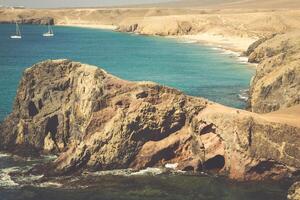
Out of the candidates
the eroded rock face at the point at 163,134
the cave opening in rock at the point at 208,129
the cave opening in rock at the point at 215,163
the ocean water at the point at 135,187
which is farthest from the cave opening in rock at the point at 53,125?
the cave opening in rock at the point at 215,163

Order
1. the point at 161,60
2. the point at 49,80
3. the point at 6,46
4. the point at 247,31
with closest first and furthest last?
the point at 49,80 < the point at 161,60 < the point at 6,46 < the point at 247,31

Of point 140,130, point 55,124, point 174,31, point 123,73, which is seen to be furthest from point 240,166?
point 174,31

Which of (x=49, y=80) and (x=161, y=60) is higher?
(x=49, y=80)

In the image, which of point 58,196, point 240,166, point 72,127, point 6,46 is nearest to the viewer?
point 58,196

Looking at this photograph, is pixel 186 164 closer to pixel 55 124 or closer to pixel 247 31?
pixel 55 124

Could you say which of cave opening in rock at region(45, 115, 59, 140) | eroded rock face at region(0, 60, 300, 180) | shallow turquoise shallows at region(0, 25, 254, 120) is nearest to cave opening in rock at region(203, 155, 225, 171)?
eroded rock face at region(0, 60, 300, 180)

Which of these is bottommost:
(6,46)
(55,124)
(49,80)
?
(6,46)

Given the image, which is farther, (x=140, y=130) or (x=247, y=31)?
(x=247, y=31)

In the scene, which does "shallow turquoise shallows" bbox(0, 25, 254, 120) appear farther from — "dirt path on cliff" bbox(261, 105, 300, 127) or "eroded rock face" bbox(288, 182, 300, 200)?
"eroded rock face" bbox(288, 182, 300, 200)
